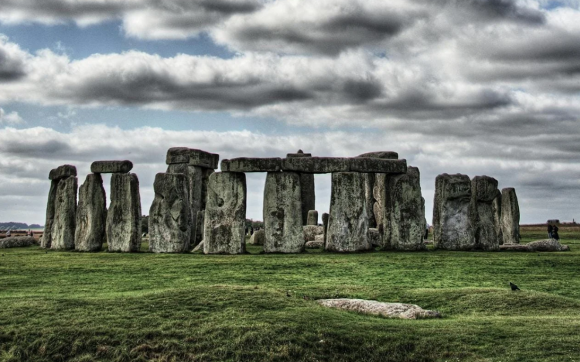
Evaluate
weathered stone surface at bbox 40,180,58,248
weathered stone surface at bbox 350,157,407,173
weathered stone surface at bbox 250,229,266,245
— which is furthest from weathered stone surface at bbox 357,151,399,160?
weathered stone surface at bbox 40,180,58,248

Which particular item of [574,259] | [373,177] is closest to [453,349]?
[574,259]

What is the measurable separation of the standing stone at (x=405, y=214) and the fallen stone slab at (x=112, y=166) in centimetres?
1001

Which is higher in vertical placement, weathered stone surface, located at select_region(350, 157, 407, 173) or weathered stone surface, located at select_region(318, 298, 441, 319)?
weathered stone surface, located at select_region(350, 157, 407, 173)

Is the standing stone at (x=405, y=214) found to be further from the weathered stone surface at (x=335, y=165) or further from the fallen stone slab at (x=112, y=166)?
the fallen stone slab at (x=112, y=166)

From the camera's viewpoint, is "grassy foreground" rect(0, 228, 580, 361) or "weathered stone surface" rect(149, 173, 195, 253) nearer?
"grassy foreground" rect(0, 228, 580, 361)

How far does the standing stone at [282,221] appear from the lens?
23953 mm

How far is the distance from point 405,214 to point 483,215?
10.1 feet

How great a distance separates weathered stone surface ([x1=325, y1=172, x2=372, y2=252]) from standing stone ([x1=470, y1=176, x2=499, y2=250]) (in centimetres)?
440

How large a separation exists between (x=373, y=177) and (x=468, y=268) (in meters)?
11.1

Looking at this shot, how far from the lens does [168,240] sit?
2456 cm

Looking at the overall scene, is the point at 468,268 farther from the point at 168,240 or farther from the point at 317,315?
the point at 168,240

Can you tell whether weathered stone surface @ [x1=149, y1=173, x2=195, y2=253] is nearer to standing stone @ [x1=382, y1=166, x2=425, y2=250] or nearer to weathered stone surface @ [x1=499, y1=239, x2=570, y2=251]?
standing stone @ [x1=382, y1=166, x2=425, y2=250]

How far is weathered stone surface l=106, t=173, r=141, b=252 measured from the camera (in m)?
25.0

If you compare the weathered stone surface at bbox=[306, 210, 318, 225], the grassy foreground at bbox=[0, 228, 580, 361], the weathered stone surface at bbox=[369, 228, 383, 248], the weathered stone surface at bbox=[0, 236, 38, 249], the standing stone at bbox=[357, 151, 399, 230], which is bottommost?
the grassy foreground at bbox=[0, 228, 580, 361]
